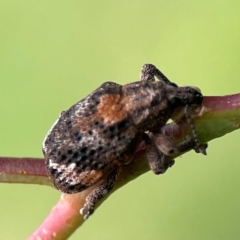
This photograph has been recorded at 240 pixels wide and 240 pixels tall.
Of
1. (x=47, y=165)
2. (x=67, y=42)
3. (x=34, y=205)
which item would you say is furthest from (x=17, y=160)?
(x=67, y=42)

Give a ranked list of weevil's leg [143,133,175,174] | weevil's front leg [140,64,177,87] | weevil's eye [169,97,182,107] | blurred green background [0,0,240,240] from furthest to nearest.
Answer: blurred green background [0,0,240,240]
weevil's front leg [140,64,177,87]
weevil's eye [169,97,182,107]
weevil's leg [143,133,175,174]

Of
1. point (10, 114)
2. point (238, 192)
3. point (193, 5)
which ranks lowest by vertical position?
point (238, 192)

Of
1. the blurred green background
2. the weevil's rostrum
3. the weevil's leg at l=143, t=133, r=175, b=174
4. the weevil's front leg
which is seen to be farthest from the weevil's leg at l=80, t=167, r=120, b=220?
the blurred green background

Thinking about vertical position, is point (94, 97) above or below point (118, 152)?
above

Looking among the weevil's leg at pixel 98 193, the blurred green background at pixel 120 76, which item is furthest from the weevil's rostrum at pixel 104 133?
the blurred green background at pixel 120 76

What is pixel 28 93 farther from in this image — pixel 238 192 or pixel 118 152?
pixel 118 152

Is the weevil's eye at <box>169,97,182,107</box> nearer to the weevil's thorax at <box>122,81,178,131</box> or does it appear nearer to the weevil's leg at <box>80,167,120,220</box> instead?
the weevil's thorax at <box>122,81,178,131</box>

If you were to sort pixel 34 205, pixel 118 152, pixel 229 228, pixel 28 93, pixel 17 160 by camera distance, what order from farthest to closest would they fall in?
pixel 28 93 → pixel 34 205 → pixel 229 228 → pixel 118 152 → pixel 17 160
